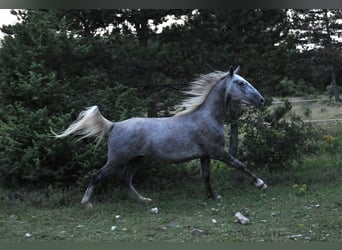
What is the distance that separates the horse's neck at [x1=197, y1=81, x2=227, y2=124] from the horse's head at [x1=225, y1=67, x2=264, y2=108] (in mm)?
106

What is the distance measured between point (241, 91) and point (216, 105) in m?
0.47

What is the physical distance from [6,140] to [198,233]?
4301mm

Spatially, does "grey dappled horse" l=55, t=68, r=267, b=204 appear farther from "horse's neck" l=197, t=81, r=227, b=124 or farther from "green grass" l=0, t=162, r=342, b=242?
"green grass" l=0, t=162, r=342, b=242

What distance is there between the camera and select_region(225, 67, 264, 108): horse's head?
23.6 feet

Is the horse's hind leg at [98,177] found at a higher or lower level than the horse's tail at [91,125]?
lower

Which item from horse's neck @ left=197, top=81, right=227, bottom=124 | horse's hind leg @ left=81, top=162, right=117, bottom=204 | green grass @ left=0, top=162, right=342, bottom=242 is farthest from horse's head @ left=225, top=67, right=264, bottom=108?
horse's hind leg @ left=81, top=162, right=117, bottom=204

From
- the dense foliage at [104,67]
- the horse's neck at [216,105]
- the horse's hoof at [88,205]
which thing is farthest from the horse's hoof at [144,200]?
the horse's neck at [216,105]

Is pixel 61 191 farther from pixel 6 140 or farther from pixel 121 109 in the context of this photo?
pixel 121 109

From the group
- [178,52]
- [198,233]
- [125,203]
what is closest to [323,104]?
[178,52]

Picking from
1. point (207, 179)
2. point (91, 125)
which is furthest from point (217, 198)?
point (91, 125)

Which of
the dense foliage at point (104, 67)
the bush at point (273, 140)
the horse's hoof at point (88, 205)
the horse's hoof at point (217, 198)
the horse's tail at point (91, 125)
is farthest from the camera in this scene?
the bush at point (273, 140)

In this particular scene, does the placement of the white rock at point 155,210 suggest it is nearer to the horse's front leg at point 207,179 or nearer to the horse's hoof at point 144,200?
the horse's hoof at point 144,200

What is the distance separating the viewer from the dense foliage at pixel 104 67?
7.61 m

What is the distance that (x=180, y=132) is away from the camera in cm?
702
